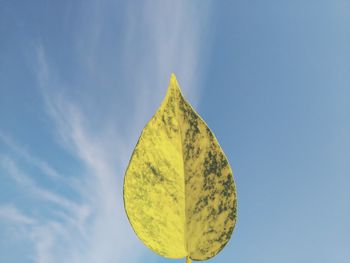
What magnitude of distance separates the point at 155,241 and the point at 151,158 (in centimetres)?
13

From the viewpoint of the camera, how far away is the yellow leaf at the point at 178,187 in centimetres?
53

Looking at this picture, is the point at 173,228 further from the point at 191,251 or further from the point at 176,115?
the point at 176,115

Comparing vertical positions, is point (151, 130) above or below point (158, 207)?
above

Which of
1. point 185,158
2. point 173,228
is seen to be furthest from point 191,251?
point 185,158

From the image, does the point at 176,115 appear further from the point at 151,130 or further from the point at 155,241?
the point at 155,241

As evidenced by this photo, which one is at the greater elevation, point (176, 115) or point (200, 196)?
point (176, 115)

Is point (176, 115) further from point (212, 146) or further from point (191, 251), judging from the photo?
point (191, 251)

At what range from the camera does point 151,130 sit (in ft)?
1.86

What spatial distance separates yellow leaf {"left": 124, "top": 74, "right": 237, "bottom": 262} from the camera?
530 mm

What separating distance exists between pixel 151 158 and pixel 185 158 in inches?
2.3

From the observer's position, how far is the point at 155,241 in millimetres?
560

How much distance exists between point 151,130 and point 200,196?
0.13m

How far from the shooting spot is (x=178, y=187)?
0.57 metres

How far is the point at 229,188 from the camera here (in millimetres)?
508
